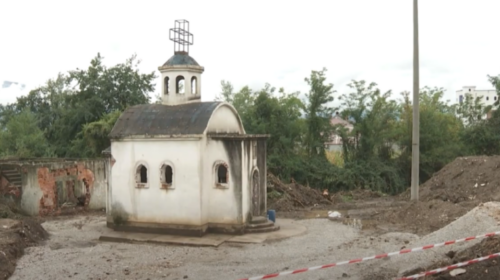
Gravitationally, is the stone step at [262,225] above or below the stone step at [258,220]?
below

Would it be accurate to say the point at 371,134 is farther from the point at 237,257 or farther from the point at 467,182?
the point at 237,257

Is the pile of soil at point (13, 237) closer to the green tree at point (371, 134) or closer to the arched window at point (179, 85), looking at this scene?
the arched window at point (179, 85)

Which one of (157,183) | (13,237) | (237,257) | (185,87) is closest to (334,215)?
(157,183)

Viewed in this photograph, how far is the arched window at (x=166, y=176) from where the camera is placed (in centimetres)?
1675

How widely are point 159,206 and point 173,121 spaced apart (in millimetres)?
3091

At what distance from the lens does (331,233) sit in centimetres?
1656

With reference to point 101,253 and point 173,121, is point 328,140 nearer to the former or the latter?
point 173,121

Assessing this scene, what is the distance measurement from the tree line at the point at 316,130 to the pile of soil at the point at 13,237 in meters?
15.8

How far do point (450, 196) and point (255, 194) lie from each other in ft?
32.8

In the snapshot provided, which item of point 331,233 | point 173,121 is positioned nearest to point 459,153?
point 331,233

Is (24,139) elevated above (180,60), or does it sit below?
below

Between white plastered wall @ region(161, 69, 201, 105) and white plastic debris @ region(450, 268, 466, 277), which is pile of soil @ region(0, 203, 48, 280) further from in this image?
white plastic debris @ region(450, 268, 466, 277)

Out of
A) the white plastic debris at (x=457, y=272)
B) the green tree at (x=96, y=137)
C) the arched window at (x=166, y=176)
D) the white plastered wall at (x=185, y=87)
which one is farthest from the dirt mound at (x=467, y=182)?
the green tree at (x=96, y=137)

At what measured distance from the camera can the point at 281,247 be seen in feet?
47.1
